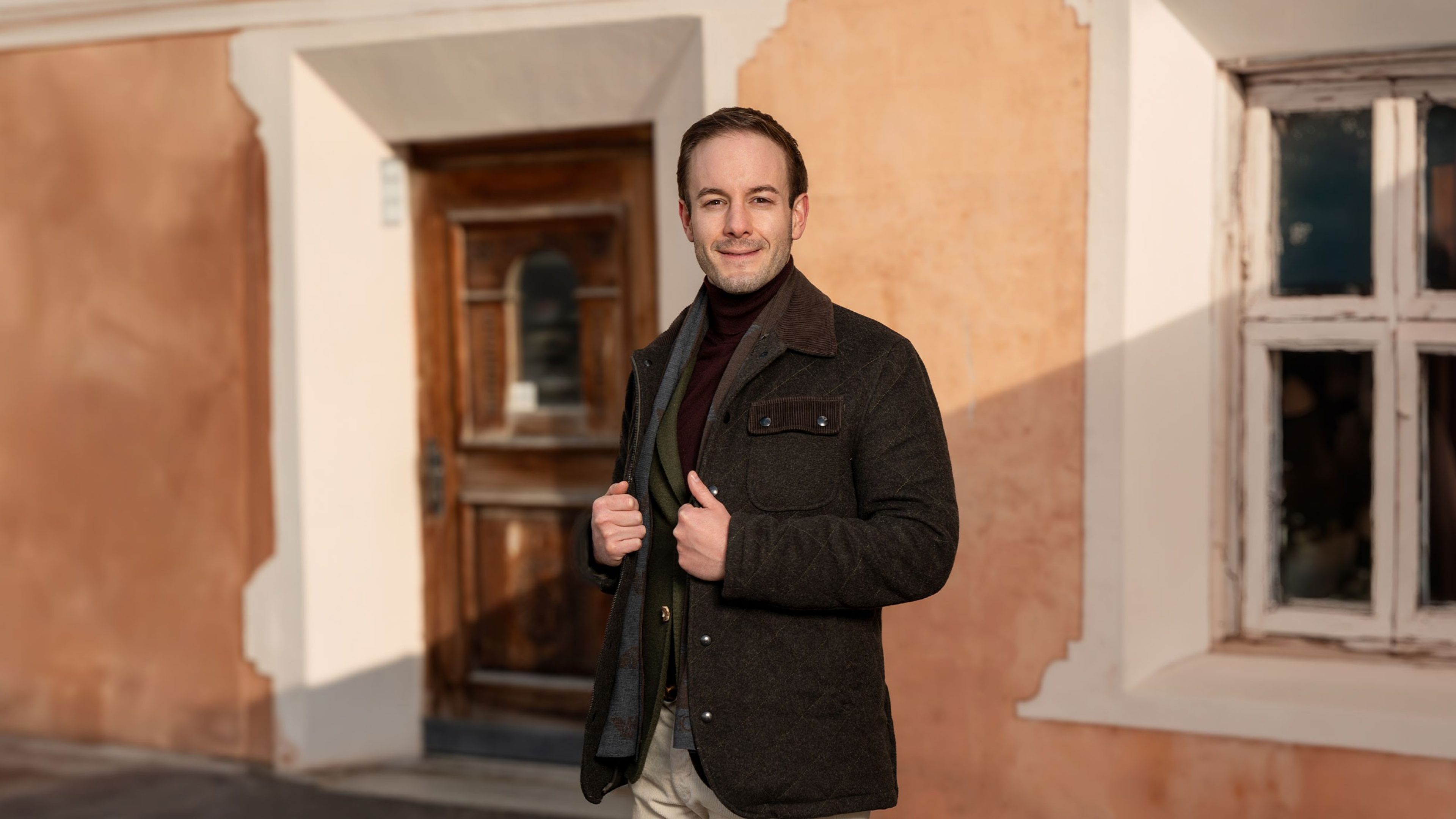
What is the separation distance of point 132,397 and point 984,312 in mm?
2951

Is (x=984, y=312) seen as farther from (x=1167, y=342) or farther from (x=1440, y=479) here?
(x=1440, y=479)

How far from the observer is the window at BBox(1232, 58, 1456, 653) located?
10.4 ft

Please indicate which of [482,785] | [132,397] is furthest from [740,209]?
[132,397]

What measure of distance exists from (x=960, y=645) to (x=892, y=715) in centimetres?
28

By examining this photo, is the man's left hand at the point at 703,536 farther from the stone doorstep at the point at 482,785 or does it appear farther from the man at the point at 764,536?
the stone doorstep at the point at 482,785

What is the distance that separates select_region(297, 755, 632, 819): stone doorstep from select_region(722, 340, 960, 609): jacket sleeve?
88.5 inches

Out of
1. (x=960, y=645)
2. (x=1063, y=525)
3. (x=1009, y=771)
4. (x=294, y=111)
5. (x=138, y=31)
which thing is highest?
(x=138, y=31)

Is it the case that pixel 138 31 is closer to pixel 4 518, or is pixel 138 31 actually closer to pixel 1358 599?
pixel 4 518

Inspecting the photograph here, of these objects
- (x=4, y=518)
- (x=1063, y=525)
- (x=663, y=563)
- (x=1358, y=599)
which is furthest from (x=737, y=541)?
(x=4, y=518)

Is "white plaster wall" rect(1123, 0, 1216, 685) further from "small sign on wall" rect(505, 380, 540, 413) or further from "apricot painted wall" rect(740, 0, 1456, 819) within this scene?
"small sign on wall" rect(505, 380, 540, 413)

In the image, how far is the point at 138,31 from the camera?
13.2 ft

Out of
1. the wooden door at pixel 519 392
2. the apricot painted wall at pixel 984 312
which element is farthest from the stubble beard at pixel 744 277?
the wooden door at pixel 519 392

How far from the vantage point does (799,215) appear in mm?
1851

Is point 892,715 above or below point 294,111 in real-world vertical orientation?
below
